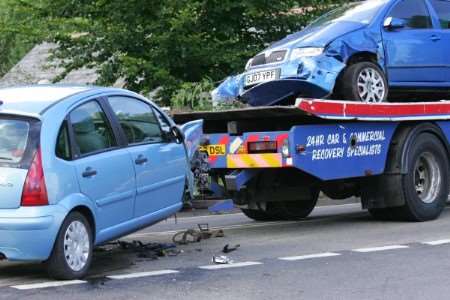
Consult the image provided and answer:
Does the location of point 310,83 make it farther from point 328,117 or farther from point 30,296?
point 30,296

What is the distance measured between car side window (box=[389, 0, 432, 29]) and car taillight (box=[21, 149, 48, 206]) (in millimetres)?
5516

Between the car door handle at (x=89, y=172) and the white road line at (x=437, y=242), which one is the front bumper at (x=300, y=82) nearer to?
the white road line at (x=437, y=242)

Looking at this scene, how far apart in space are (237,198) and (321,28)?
2355 mm

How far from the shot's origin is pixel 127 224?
287 inches

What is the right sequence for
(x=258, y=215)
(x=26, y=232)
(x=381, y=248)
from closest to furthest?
(x=26, y=232) < (x=381, y=248) < (x=258, y=215)

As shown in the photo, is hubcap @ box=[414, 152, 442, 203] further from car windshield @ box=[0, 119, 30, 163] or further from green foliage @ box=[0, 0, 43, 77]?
green foliage @ box=[0, 0, 43, 77]

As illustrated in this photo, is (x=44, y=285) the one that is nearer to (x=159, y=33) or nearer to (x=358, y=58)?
(x=358, y=58)

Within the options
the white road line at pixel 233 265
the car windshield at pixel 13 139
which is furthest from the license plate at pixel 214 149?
the car windshield at pixel 13 139

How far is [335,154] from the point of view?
8.98 meters

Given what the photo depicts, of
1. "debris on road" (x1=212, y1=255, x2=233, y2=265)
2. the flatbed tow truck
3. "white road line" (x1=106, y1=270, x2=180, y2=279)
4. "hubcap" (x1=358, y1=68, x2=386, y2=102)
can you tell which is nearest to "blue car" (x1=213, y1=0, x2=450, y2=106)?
"hubcap" (x1=358, y1=68, x2=386, y2=102)

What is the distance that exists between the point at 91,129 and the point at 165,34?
8126 mm

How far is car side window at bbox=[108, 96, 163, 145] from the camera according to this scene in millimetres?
7426

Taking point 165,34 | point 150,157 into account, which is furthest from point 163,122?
point 165,34

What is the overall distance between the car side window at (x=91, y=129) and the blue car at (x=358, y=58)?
277 centimetres
